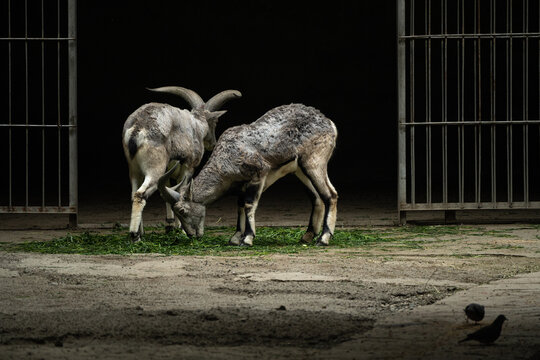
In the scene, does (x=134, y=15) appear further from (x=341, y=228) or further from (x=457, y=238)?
(x=457, y=238)

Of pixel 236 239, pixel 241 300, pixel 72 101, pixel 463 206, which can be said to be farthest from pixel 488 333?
pixel 72 101

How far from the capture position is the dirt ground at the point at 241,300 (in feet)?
19.2

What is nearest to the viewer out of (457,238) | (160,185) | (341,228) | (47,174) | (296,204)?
(160,185)

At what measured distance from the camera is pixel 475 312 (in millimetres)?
6141

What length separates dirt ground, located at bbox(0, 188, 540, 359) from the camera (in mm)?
5801

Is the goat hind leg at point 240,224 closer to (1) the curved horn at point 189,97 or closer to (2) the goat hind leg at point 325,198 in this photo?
(2) the goat hind leg at point 325,198

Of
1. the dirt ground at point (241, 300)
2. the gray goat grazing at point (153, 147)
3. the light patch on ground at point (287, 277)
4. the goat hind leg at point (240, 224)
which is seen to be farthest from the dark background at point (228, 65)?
the light patch on ground at point (287, 277)

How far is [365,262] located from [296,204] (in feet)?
22.7

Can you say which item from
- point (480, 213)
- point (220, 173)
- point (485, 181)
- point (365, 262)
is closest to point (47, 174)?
point (485, 181)

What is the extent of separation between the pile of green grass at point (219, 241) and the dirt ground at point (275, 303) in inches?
15.7

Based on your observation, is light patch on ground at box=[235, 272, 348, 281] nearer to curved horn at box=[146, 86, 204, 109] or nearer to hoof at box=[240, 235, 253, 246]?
hoof at box=[240, 235, 253, 246]

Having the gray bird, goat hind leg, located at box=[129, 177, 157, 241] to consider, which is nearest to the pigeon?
the gray bird

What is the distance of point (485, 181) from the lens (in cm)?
2012

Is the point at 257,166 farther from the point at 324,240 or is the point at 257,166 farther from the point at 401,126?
the point at 401,126
